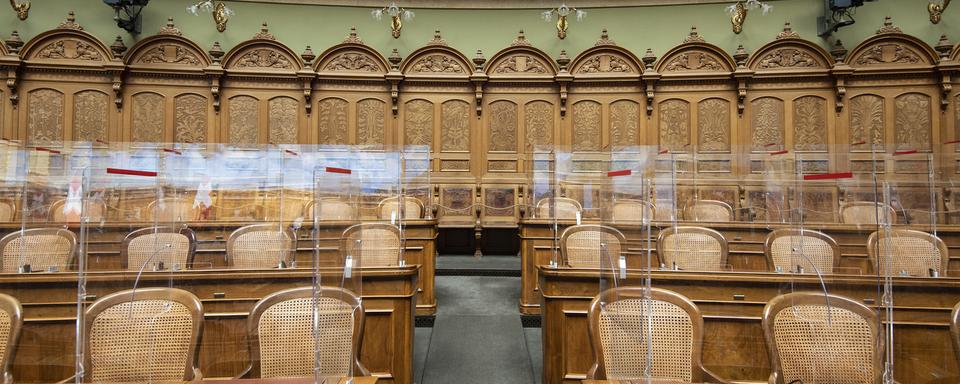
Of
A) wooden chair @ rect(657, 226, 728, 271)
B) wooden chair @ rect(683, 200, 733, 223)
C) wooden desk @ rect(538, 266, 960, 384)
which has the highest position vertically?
wooden chair @ rect(683, 200, 733, 223)

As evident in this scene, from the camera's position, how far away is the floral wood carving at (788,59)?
7863 millimetres

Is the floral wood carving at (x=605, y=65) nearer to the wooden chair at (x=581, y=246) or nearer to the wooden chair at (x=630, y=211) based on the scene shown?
the wooden chair at (x=581, y=246)

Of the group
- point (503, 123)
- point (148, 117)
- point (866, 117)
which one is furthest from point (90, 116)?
point (866, 117)

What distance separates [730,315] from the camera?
2785 millimetres

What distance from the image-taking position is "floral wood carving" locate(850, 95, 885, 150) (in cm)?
774

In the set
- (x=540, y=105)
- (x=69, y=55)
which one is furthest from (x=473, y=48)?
(x=69, y=55)

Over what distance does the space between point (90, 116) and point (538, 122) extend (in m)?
7.71

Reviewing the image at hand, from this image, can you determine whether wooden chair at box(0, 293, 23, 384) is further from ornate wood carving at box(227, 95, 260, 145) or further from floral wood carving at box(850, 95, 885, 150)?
floral wood carving at box(850, 95, 885, 150)

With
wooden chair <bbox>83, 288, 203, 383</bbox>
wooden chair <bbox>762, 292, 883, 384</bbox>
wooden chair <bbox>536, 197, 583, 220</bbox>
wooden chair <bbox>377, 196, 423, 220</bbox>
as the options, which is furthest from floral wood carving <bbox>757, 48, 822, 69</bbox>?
wooden chair <bbox>83, 288, 203, 383</bbox>

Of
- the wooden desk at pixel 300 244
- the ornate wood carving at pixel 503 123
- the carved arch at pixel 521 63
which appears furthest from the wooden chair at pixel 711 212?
the carved arch at pixel 521 63

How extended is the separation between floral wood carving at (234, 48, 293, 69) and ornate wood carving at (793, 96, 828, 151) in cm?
899

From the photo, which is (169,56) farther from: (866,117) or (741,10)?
(866,117)

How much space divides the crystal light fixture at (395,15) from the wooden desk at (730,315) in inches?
267

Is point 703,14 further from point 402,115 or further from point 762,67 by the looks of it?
point 402,115
